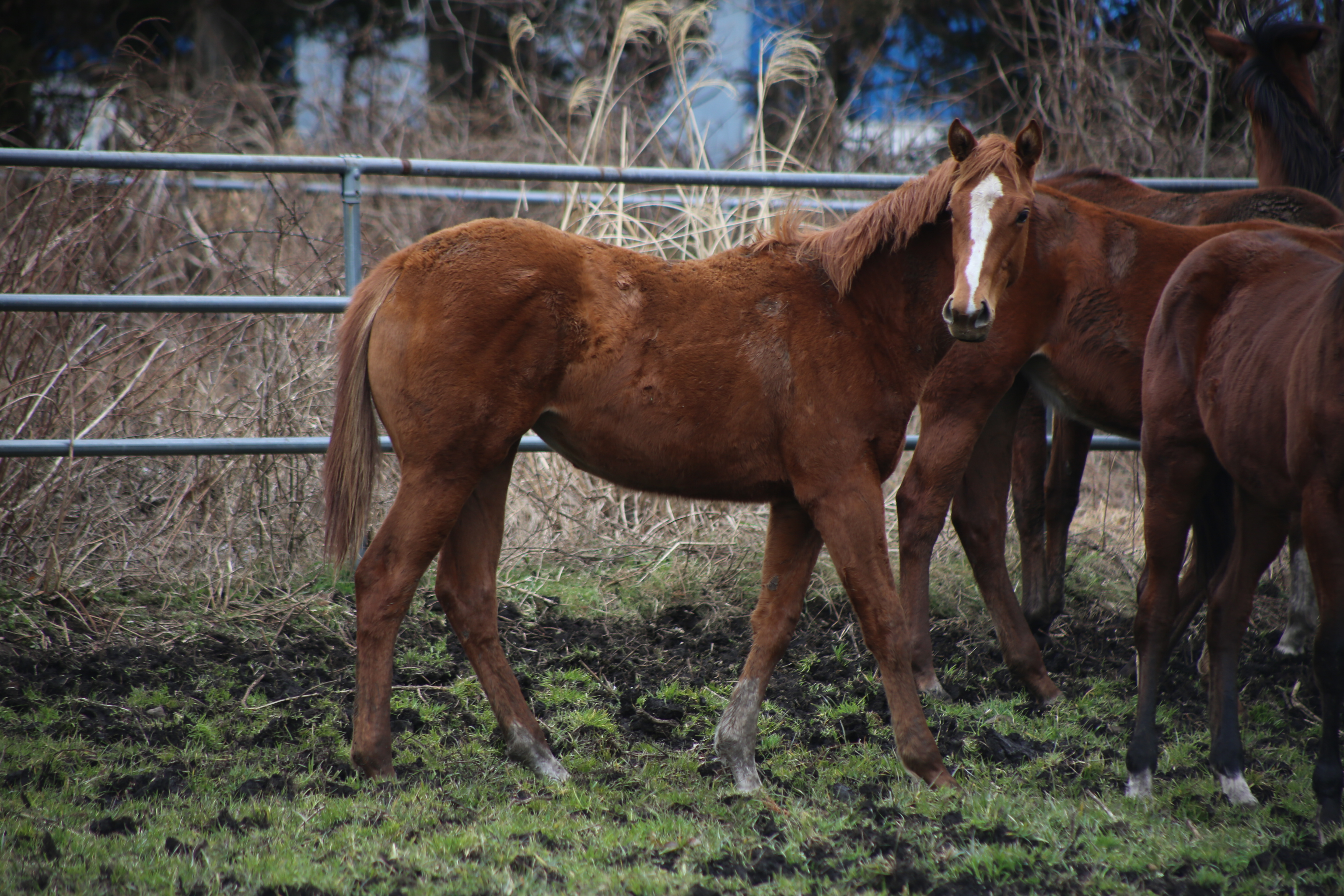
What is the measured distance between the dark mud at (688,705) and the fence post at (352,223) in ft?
5.15

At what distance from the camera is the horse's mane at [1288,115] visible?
5.41 m

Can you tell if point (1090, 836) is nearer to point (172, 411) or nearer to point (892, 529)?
point (892, 529)

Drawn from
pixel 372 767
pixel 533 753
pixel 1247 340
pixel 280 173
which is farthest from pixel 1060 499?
pixel 280 173

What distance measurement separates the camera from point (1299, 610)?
15.8ft

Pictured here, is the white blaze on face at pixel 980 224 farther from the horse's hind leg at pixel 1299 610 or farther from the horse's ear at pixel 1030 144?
the horse's hind leg at pixel 1299 610

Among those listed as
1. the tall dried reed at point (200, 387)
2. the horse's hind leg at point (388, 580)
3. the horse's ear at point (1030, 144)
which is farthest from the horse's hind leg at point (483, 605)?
the horse's ear at point (1030, 144)

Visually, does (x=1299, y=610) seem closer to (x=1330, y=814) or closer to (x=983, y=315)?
(x=1330, y=814)

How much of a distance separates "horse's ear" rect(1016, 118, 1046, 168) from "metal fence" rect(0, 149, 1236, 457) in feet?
3.35

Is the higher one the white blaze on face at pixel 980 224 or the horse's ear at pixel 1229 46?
the horse's ear at pixel 1229 46

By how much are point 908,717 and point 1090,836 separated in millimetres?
624

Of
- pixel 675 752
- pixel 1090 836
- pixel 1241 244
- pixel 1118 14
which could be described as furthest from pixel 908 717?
pixel 1118 14

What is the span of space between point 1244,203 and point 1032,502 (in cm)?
166

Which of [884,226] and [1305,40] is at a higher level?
[1305,40]

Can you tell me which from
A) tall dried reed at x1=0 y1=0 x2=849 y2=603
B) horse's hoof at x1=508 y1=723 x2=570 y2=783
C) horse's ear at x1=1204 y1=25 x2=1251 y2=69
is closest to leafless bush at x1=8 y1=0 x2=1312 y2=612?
tall dried reed at x1=0 y1=0 x2=849 y2=603
